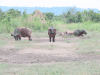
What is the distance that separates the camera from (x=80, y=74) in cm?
505

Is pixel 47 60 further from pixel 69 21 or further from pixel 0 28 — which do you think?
pixel 69 21

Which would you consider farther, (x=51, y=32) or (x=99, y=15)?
(x=99, y=15)

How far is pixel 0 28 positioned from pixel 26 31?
31.5 feet

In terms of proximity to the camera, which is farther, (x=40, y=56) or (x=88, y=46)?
(x=88, y=46)

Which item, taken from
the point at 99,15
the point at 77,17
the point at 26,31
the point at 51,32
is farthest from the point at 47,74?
the point at 77,17

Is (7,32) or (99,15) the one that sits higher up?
(99,15)

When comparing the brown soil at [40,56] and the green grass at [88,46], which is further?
the green grass at [88,46]

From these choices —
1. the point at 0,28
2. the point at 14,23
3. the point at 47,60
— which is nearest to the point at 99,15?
the point at 14,23

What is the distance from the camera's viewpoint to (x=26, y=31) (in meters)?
15.8

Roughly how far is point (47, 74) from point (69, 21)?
3803 cm

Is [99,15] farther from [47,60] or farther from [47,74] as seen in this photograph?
[47,74]

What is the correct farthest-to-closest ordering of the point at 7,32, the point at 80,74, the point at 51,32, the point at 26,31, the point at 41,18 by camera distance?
the point at 41,18 → the point at 7,32 → the point at 26,31 → the point at 51,32 → the point at 80,74

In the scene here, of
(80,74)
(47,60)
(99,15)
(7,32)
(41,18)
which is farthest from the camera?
(99,15)

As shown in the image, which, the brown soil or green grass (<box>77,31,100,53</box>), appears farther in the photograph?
green grass (<box>77,31,100,53</box>)
